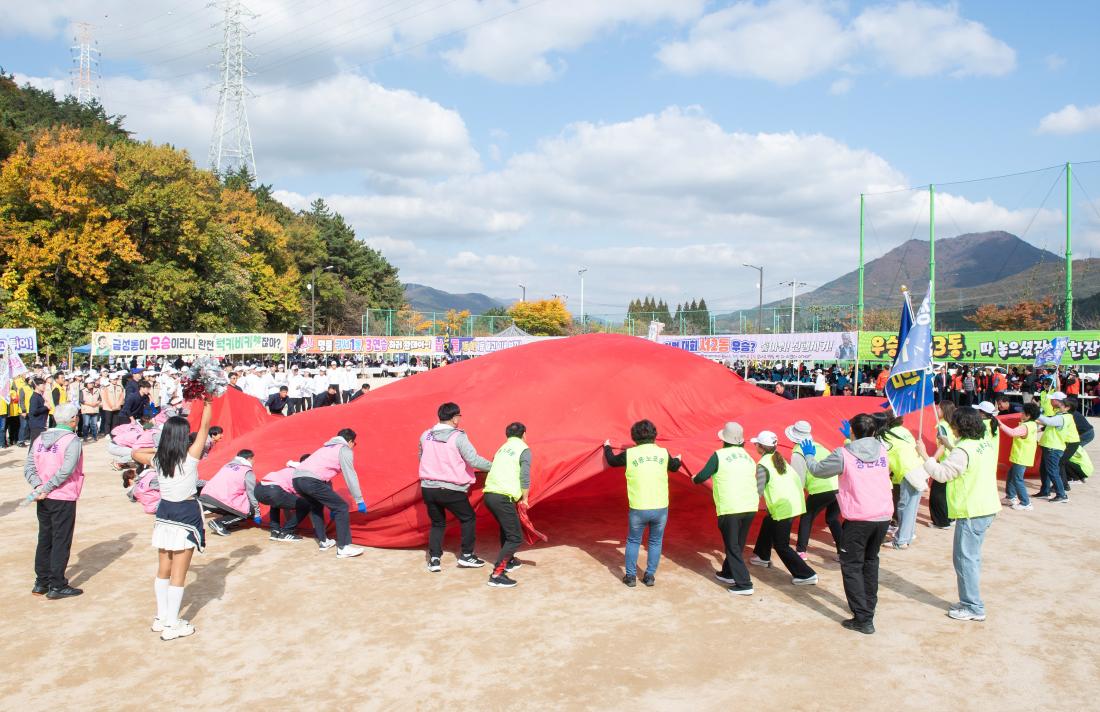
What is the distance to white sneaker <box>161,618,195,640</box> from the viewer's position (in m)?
5.27

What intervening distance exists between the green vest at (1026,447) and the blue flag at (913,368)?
304 cm

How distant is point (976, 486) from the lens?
18.3 ft

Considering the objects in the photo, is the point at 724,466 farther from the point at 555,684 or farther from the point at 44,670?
the point at 44,670

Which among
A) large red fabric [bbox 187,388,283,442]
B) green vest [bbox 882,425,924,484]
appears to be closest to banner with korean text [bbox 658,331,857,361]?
large red fabric [bbox 187,388,283,442]

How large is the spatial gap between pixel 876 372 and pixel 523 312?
61984 millimetres

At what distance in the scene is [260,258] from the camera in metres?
50.6

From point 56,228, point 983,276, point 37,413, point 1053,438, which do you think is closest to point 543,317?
point 983,276

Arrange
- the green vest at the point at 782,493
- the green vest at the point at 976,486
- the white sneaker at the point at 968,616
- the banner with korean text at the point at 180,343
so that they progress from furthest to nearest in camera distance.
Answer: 1. the banner with korean text at the point at 180,343
2. the green vest at the point at 782,493
3. the white sneaker at the point at 968,616
4. the green vest at the point at 976,486

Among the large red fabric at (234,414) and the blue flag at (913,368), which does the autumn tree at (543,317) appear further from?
the blue flag at (913,368)

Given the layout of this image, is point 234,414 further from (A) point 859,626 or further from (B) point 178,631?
(A) point 859,626

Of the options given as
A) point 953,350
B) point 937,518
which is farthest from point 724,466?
point 953,350

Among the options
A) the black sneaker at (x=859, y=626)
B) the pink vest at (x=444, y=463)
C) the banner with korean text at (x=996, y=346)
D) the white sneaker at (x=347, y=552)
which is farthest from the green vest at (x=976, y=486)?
the banner with korean text at (x=996, y=346)

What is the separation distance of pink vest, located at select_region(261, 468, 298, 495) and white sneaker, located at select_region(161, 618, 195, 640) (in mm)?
2609

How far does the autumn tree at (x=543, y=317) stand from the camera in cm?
7838
